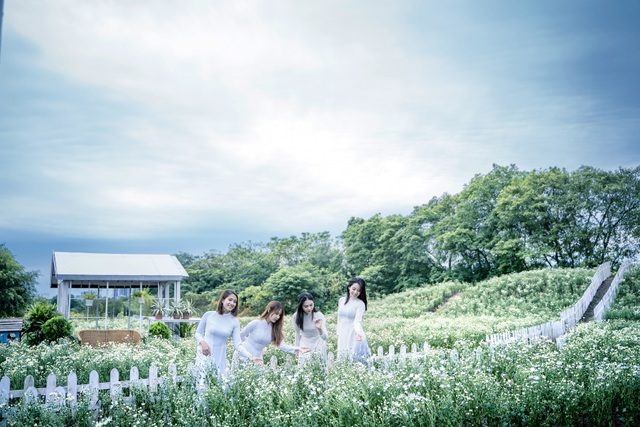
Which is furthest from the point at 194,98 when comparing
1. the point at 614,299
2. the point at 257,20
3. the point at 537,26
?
the point at 614,299

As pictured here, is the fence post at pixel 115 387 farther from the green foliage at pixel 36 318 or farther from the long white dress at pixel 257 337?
the green foliage at pixel 36 318

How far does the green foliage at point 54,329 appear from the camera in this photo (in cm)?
1320

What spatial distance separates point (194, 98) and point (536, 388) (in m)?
24.2

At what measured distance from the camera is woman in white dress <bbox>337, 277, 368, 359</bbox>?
260 inches

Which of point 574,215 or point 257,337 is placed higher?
point 574,215

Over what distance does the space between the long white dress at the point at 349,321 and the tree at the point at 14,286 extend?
31.2 m

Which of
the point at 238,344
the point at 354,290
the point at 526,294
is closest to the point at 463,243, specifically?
the point at 526,294

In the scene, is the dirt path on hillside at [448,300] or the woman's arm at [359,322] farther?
the dirt path on hillside at [448,300]

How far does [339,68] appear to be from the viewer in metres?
21.3

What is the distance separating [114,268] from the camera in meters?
17.7

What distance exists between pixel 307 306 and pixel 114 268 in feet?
44.5

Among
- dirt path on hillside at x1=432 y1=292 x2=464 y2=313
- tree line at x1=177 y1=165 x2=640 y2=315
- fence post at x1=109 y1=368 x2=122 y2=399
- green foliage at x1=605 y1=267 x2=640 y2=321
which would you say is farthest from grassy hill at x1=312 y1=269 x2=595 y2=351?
fence post at x1=109 y1=368 x2=122 y2=399

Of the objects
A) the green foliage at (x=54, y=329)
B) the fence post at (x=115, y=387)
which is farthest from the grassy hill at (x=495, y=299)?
the fence post at (x=115, y=387)

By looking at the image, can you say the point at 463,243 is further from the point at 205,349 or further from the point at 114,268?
the point at 205,349
